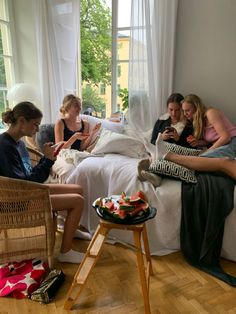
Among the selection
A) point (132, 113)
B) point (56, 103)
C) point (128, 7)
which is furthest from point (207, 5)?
point (56, 103)

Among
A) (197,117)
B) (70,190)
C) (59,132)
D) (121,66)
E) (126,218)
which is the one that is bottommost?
(70,190)

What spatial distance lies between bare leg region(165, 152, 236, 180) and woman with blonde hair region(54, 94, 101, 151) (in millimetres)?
887

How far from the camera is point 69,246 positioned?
5.36 feet

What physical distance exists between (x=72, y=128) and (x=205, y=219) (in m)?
1.44

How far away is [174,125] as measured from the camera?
245 centimetres

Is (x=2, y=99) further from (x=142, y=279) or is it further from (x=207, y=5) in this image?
(x=142, y=279)

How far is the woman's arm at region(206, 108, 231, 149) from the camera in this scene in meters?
2.15

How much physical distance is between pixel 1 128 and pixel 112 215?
2528 mm

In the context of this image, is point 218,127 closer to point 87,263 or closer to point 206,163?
point 206,163

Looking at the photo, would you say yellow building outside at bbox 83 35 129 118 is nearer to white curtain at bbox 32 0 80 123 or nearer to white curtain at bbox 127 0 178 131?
white curtain at bbox 127 0 178 131

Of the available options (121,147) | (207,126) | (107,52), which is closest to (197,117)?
(207,126)

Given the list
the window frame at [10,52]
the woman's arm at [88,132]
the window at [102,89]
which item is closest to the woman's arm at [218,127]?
the woman's arm at [88,132]

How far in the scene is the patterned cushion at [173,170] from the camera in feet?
5.61

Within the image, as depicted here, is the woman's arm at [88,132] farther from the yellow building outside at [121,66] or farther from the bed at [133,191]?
the yellow building outside at [121,66]
